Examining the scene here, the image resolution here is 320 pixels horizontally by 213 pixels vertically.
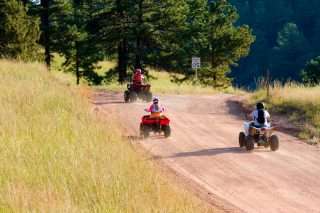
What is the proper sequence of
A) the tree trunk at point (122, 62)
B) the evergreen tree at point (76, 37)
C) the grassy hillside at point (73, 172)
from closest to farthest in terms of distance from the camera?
1. the grassy hillside at point (73, 172)
2. the evergreen tree at point (76, 37)
3. the tree trunk at point (122, 62)

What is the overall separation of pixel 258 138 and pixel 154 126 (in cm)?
334

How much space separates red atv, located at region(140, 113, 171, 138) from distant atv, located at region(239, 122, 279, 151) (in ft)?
8.15

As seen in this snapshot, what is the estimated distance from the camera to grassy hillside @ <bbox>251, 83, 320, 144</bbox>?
18203 mm

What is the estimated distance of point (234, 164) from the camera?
1329cm

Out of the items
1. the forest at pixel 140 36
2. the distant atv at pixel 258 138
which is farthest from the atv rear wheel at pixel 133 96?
the forest at pixel 140 36

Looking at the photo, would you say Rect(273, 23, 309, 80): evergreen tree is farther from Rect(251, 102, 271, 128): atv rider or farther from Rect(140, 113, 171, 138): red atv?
Rect(251, 102, 271, 128): atv rider

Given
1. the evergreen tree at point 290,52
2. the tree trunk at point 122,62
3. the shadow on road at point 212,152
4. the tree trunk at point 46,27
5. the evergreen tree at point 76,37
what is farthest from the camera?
the evergreen tree at point 290,52

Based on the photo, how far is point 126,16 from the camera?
44.5m

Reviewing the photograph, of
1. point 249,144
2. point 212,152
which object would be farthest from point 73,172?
point 249,144

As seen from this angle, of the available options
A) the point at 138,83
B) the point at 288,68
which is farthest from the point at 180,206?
the point at 288,68

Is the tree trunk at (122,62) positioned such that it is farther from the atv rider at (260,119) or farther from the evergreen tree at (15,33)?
the atv rider at (260,119)

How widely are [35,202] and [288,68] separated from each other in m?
173

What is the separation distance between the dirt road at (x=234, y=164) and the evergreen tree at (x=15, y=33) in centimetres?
1675

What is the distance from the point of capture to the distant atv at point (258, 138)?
15.1 metres
